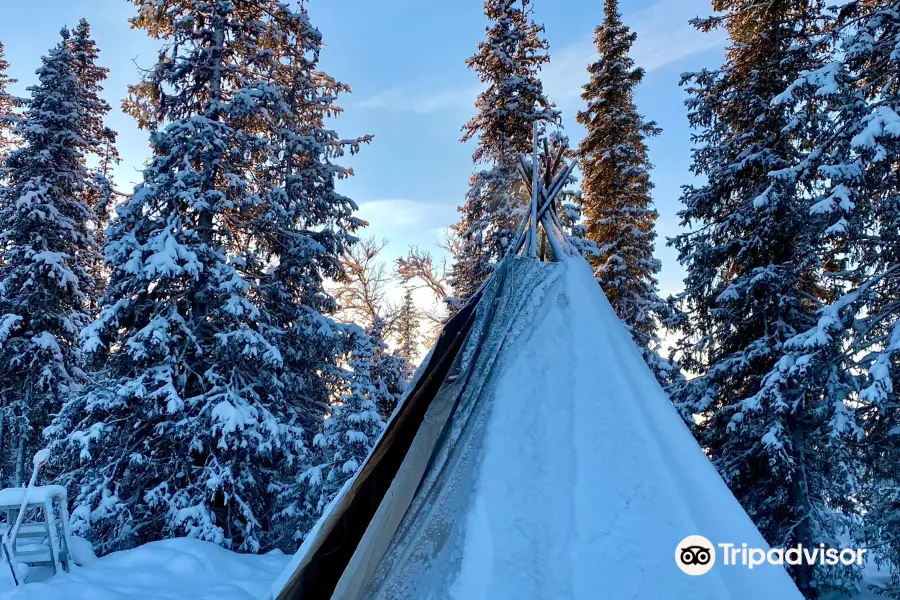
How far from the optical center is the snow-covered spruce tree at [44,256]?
13273 millimetres

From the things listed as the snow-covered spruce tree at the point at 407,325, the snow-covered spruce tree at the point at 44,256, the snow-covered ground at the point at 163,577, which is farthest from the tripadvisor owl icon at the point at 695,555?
the snow-covered spruce tree at the point at 44,256

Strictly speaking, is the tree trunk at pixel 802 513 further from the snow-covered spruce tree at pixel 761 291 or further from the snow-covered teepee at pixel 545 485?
the snow-covered teepee at pixel 545 485

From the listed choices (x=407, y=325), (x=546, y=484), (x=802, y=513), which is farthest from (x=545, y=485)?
(x=407, y=325)

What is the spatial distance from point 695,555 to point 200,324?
8798 mm

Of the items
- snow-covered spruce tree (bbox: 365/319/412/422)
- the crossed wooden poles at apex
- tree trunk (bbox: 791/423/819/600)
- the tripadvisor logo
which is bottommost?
tree trunk (bbox: 791/423/819/600)

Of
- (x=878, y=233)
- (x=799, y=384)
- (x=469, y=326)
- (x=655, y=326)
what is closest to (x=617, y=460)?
(x=469, y=326)

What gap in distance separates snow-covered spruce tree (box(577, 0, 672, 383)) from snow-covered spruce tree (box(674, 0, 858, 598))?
2.53 meters

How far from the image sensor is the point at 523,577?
2.25 m

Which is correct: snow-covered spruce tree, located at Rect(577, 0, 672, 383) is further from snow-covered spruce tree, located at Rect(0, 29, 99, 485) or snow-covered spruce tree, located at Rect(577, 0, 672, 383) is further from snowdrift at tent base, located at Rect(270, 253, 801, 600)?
snow-covered spruce tree, located at Rect(0, 29, 99, 485)

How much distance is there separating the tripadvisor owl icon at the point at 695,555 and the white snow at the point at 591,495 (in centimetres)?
3

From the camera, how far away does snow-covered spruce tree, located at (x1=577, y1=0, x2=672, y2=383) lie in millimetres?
13750

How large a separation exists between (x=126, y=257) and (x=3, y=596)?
5757 mm

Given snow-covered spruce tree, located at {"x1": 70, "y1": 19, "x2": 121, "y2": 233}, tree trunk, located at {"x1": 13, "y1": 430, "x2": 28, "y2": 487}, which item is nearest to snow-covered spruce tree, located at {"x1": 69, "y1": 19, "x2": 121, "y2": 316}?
snow-covered spruce tree, located at {"x1": 70, "y1": 19, "x2": 121, "y2": 233}

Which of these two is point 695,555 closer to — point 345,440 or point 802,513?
point 345,440
